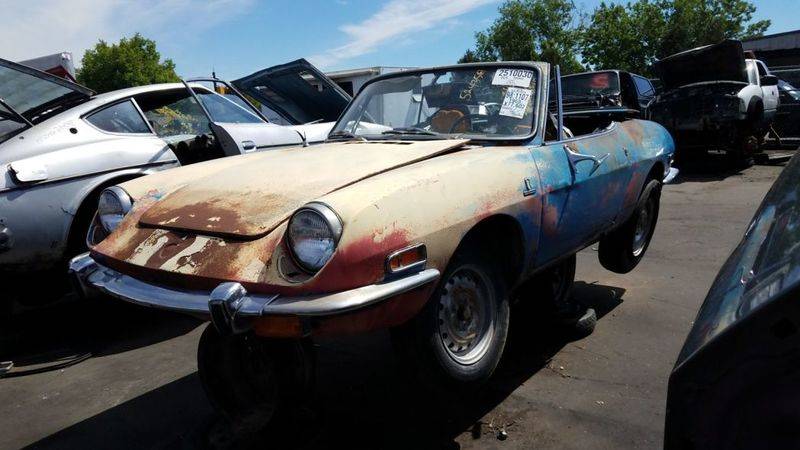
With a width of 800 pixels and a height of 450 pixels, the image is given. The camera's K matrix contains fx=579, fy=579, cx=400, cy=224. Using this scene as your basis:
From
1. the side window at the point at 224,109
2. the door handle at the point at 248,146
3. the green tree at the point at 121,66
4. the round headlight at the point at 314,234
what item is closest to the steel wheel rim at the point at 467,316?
the round headlight at the point at 314,234

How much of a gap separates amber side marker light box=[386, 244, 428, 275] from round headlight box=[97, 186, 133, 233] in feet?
5.06

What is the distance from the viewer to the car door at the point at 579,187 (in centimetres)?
300

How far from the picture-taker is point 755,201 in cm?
753

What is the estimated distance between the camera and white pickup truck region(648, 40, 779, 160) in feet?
30.8

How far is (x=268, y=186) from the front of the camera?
8.54 ft

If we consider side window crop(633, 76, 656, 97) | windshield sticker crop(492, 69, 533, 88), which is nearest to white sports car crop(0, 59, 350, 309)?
windshield sticker crop(492, 69, 533, 88)

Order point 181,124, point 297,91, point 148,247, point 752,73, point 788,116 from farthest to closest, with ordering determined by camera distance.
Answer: point 788,116 < point 752,73 < point 297,91 < point 181,124 < point 148,247

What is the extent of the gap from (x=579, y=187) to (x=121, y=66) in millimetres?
32350

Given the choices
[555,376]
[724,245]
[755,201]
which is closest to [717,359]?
[555,376]

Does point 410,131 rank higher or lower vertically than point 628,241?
higher

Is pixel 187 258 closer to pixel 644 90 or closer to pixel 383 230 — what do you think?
pixel 383 230

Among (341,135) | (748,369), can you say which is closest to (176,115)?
(341,135)

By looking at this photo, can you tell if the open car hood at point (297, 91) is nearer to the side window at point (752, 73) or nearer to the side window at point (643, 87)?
the side window at point (752, 73)

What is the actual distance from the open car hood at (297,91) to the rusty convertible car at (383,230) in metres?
2.24
